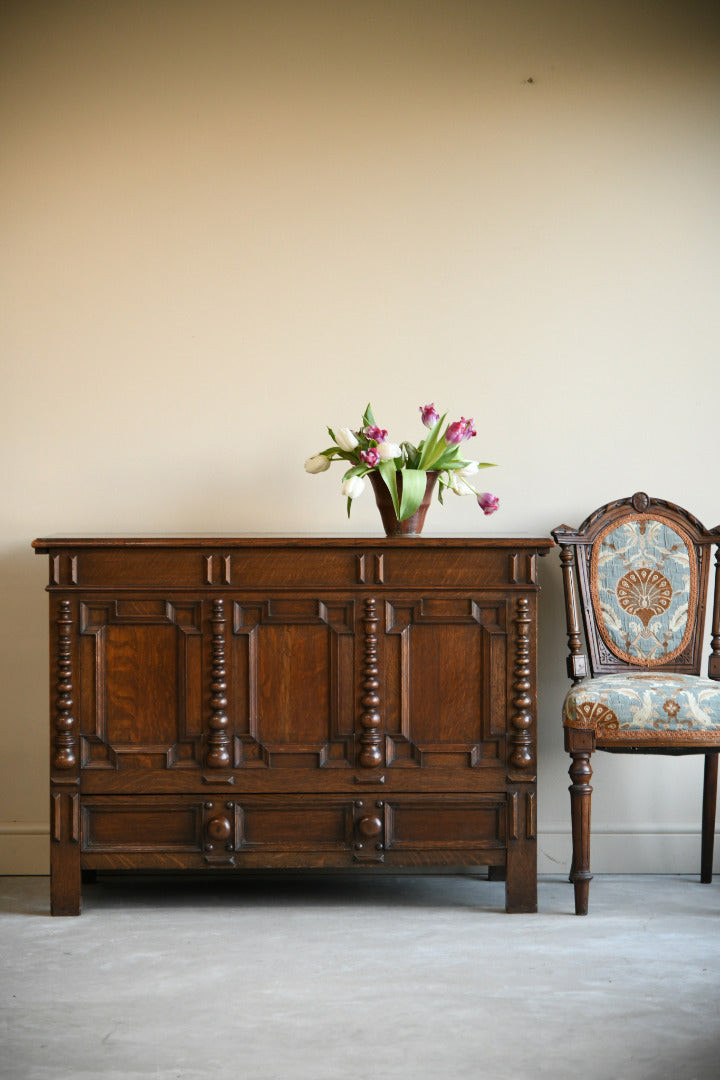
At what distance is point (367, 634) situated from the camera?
8.40 ft

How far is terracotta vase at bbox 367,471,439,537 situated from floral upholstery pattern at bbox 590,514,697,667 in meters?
0.56

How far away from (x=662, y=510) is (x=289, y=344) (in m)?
1.24

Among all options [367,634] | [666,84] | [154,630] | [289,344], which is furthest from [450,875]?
[666,84]

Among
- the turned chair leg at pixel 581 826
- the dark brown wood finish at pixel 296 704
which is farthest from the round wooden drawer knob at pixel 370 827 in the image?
the turned chair leg at pixel 581 826

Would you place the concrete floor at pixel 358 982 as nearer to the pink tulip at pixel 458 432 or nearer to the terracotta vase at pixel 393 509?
the terracotta vase at pixel 393 509

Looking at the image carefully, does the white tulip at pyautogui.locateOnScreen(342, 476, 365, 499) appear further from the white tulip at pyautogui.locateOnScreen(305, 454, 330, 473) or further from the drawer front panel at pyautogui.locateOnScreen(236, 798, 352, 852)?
the drawer front panel at pyautogui.locateOnScreen(236, 798, 352, 852)

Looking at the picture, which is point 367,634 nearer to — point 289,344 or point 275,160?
point 289,344

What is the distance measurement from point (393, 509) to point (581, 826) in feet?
3.17

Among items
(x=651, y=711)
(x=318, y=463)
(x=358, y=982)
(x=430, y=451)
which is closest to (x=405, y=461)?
(x=430, y=451)

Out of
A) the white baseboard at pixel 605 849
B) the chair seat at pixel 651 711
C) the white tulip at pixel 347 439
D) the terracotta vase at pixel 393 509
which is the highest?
the white tulip at pixel 347 439

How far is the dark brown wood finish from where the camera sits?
8.36 ft

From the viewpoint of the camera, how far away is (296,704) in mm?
2574

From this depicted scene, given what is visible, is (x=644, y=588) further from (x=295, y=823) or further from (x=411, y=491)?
(x=295, y=823)

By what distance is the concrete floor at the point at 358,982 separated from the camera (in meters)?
1.74
